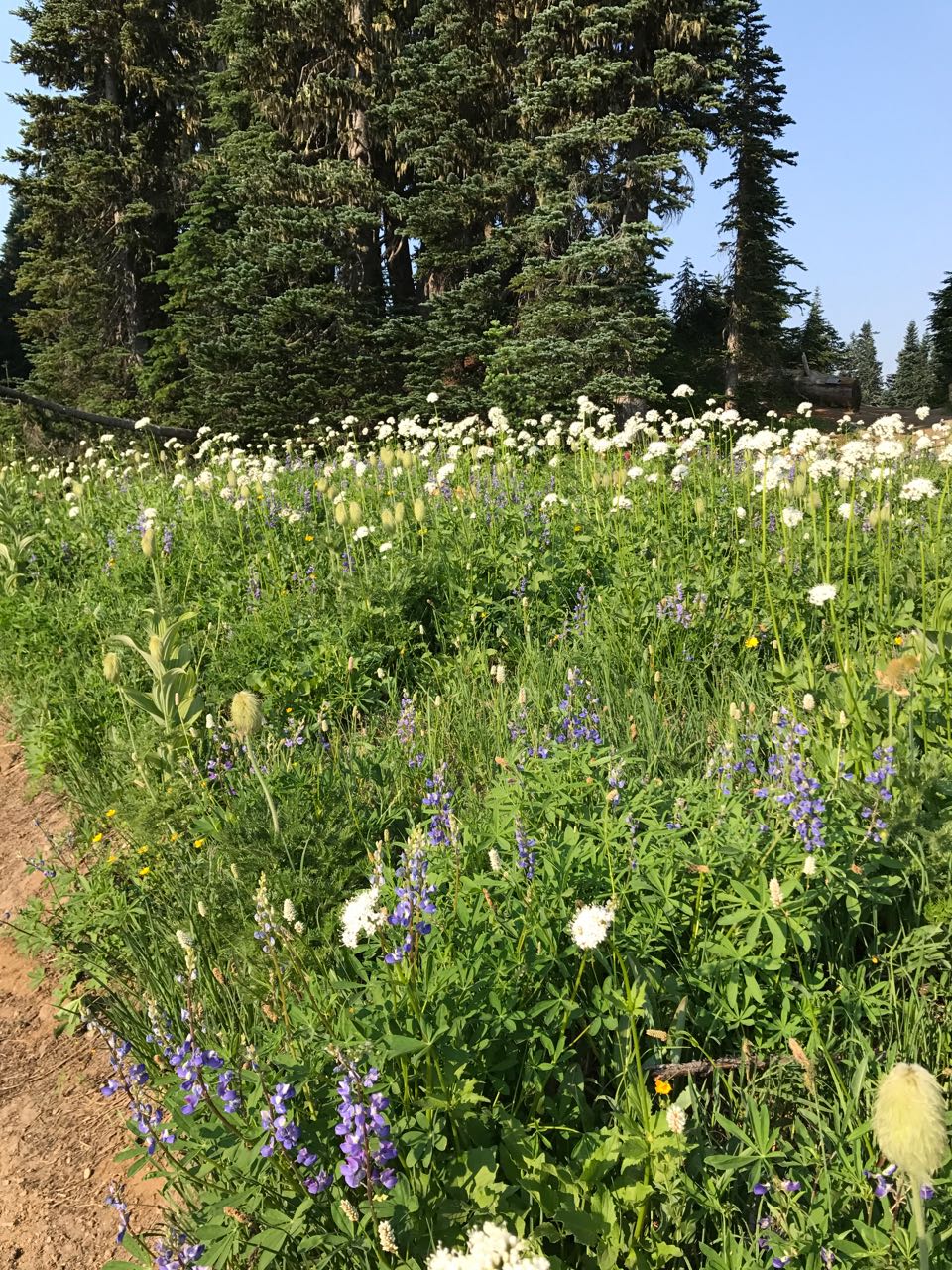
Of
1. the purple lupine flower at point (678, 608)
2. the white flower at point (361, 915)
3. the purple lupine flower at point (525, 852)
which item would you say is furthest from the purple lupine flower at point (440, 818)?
the purple lupine flower at point (678, 608)

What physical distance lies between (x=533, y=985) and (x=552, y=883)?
24cm

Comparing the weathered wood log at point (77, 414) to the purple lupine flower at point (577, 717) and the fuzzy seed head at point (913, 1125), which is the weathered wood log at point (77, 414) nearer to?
the purple lupine flower at point (577, 717)

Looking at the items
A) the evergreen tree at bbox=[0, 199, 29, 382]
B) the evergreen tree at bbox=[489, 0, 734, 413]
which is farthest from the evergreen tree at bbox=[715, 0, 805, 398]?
the evergreen tree at bbox=[0, 199, 29, 382]

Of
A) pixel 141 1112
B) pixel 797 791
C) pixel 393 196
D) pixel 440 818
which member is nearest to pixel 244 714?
pixel 440 818

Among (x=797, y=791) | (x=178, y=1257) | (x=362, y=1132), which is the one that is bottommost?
(x=178, y=1257)

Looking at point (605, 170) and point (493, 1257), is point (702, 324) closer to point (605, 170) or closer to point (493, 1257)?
point (605, 170)

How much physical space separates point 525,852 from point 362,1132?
785mm

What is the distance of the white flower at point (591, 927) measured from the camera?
1272mm

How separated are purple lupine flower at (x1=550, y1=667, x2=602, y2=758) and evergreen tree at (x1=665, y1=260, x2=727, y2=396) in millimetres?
18669

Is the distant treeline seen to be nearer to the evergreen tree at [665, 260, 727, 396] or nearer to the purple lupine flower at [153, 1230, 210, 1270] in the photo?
the evergreen tree at [665, 260, 727, 396]

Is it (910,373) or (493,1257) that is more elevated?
(910,373)

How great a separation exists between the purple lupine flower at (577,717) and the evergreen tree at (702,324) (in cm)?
1867

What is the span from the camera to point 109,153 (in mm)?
19344

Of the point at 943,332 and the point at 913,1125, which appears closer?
the point at 913,1125
